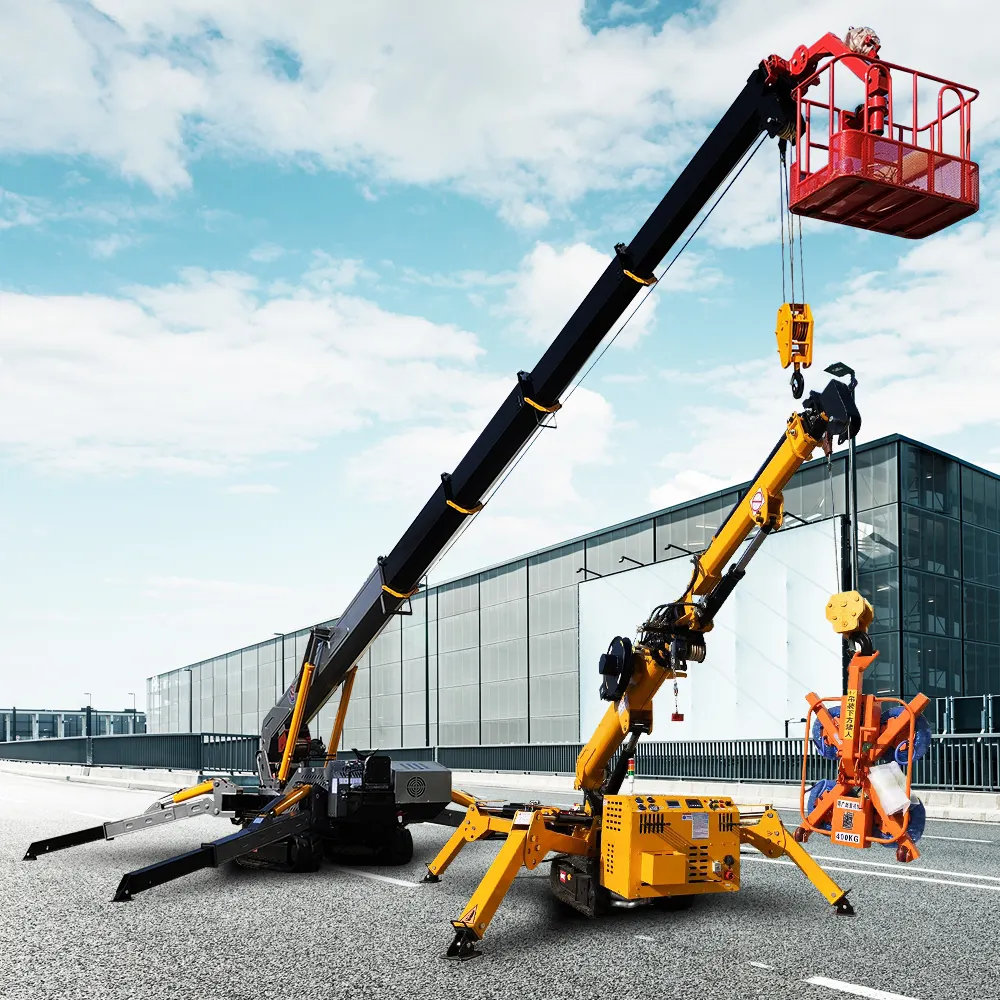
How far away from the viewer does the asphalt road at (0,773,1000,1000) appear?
6.78m

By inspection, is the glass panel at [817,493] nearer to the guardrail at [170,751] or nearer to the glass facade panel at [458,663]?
the guardrail at [170,751]

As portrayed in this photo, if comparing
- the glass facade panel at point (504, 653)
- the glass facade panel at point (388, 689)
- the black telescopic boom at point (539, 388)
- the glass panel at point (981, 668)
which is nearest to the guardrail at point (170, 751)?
the black telescopic boom at point (539, 388)

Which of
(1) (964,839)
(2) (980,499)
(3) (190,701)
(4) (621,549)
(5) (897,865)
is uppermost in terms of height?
(2) (980,499)

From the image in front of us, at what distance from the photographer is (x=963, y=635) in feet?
105

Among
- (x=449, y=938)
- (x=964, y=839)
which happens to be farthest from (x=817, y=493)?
(x=449, y=938)

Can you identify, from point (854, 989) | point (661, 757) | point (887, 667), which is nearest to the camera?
point (854, 989)

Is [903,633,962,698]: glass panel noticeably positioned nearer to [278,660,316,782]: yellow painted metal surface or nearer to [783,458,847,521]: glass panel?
[783,458,847,521]: glass panel

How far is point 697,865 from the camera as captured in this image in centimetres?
830

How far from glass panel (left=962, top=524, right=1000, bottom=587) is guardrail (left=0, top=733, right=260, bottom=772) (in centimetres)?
2165

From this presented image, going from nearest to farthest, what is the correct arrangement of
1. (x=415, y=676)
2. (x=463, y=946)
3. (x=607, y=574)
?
1. (x=463, y=946)
2. (x=607, y=574)
3. (x=415, y=676)

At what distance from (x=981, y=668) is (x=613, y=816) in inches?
1108

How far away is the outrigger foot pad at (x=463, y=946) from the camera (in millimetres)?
7508

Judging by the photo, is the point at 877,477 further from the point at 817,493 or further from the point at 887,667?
the point at 887,667

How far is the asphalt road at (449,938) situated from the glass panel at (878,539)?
744 inches
